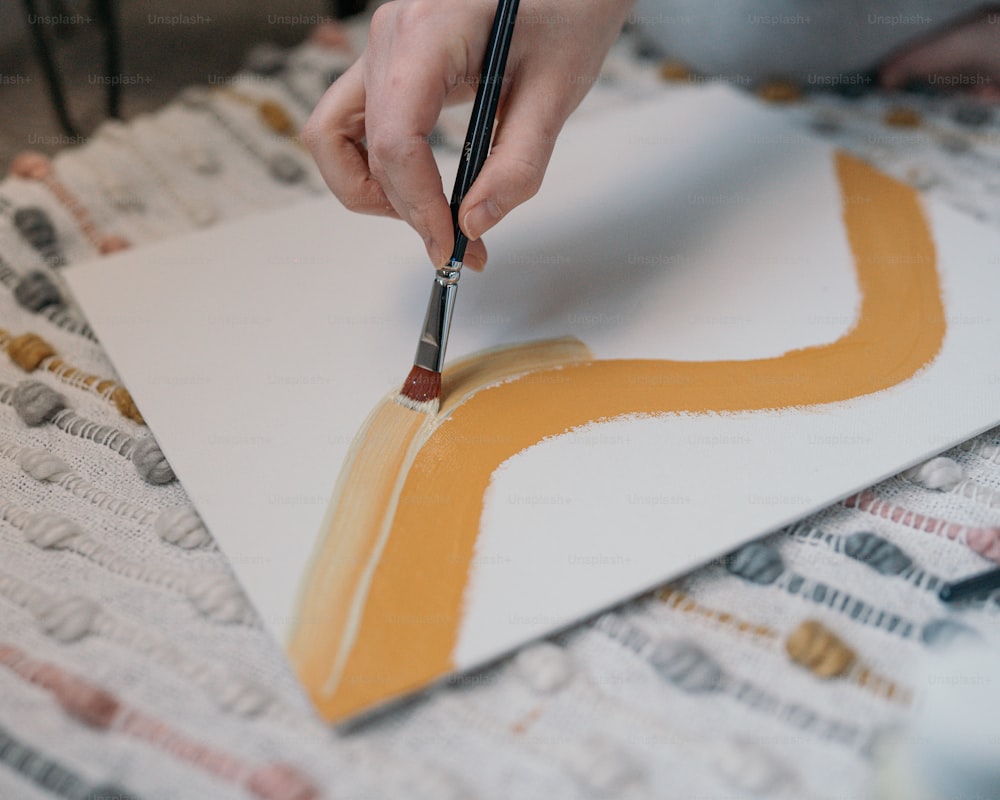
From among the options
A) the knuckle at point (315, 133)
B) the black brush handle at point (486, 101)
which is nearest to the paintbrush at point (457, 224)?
the black brush handle at point (486, 101)

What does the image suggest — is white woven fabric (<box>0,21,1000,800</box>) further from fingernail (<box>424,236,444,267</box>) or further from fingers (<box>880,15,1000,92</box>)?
fingers (<box>880,15,1000,92</box>)

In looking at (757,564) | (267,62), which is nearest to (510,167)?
(757,564)

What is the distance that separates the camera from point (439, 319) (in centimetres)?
59

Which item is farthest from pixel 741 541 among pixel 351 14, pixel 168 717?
pixel 351 14

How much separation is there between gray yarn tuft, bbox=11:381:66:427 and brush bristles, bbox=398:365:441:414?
23cm

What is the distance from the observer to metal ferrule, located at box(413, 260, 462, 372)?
0.58 metres

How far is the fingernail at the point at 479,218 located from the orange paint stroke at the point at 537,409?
0.35 feet

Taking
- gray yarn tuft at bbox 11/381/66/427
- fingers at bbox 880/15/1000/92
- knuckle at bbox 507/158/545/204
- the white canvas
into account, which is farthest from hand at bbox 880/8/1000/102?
gray yarn tuft at bbox 11/381/66/427

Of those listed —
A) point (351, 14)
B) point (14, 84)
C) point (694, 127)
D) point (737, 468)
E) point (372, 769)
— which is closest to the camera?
point (372, 769)

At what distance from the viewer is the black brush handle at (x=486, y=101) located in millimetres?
541

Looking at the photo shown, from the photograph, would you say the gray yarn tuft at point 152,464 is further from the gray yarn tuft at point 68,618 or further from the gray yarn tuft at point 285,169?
the gray yarn tuft at point 285,169

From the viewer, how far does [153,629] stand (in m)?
0.49

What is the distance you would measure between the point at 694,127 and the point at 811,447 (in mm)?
443

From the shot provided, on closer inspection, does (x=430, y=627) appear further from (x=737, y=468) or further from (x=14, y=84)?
(x=14, y=84)
